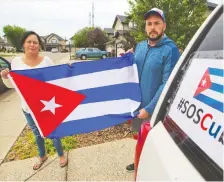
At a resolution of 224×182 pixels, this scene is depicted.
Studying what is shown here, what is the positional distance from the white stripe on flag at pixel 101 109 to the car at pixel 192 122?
4.06 ft

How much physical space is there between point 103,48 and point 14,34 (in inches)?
2578

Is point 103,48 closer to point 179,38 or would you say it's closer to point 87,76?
point 179,38

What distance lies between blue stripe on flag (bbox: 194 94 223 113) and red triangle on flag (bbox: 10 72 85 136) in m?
1.82

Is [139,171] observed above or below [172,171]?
below

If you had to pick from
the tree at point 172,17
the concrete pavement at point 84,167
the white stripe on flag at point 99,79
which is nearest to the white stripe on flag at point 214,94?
the white stripe on flag at point 99,79

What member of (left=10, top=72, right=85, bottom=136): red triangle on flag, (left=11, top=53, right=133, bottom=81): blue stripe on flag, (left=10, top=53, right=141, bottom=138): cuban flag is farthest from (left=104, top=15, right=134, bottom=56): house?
(left=10, top=72, right=85, bottom=136): red triangle on flag

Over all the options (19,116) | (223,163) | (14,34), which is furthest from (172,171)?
(14,34)

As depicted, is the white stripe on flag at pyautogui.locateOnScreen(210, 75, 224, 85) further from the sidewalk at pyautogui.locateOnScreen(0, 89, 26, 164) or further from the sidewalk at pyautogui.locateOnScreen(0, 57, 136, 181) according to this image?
the sidewalk at pyautogui.locateOnScreen(0, 89, 26, 164)

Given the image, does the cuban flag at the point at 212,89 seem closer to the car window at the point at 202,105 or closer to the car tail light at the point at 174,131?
the car window at the point at 202,105

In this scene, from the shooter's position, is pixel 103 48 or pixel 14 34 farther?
pixel 14 34

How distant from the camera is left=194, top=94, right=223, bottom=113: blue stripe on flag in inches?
41.4

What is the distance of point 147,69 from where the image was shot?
2.53m

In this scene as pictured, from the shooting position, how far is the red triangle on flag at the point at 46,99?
2.82 metres

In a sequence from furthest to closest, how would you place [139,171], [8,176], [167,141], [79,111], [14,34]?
[14,34], [8,176], [79,111], [139,171], [167,141]
